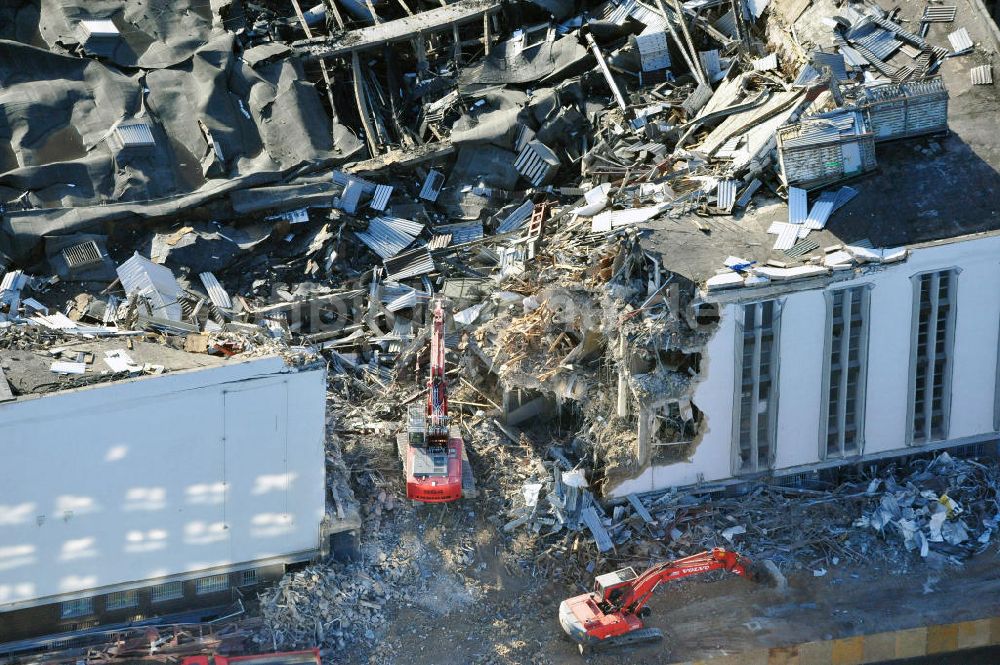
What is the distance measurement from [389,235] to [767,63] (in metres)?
10.8

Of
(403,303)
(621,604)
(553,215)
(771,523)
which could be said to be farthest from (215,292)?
(771,523)

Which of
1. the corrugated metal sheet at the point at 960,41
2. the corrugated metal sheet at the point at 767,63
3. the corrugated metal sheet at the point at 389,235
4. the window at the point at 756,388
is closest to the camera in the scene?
the window at the point at 756,388

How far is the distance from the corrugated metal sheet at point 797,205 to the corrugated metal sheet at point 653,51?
328 inches

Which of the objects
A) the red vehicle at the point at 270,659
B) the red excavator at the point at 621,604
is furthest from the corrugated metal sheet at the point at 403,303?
the red vehicle at the point at 270,659

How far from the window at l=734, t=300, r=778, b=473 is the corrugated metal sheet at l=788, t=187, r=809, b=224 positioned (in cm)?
273

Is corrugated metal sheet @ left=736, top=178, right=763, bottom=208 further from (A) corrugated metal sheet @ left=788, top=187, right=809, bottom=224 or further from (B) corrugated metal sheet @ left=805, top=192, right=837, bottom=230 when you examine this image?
(B) corrugated metal sheet @ left=805, top=192, right=837, bottom=230

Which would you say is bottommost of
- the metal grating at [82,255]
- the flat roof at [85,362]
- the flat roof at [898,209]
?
the metal grating at [82,255]

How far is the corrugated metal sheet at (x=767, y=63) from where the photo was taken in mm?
34312

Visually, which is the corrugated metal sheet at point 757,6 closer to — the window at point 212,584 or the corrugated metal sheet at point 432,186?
the corrugated metal sheet at point 432,186

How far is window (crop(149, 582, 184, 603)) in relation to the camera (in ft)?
86.1

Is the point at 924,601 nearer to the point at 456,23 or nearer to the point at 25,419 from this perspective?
the point at 25,419

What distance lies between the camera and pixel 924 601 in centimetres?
2716

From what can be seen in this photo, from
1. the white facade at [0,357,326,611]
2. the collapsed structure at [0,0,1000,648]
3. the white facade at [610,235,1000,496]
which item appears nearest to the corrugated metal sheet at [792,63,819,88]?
the collapsed structure at [0,0,1000,648]

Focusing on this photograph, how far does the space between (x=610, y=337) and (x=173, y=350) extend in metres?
8.98
